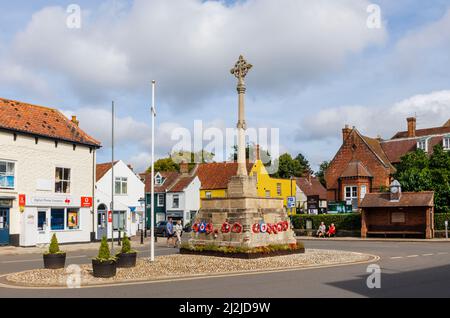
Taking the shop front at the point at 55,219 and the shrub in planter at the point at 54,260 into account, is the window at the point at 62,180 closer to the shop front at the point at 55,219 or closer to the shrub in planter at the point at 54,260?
the shop front at the point at 55,219

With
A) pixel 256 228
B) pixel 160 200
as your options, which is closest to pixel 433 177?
pixel 256 228

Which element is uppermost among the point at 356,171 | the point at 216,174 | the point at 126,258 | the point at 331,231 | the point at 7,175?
the point at 216,174

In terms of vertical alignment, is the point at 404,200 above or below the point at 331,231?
above

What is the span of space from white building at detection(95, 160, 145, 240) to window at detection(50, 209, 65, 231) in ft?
15.5

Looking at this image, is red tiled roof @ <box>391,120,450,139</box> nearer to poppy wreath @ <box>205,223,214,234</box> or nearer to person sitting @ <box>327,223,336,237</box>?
person sitting @ <box>327,223,336,237</box>

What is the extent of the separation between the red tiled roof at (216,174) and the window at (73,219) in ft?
102

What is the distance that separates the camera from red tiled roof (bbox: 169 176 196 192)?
64.2 metres

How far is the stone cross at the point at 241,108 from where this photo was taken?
22.2 metres

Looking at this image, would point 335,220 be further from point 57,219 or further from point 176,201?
Answer: point 57,219

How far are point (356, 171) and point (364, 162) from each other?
2834mm

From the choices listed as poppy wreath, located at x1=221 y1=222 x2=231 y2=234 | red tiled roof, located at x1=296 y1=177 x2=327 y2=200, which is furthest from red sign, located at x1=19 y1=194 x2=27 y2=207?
red tiled roof, located at x1=296 y1=177 x2=327 y2=200

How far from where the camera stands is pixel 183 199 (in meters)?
63.8

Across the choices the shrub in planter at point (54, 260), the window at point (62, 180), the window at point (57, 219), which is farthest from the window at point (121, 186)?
the shrub in planter at point (54, 260)
